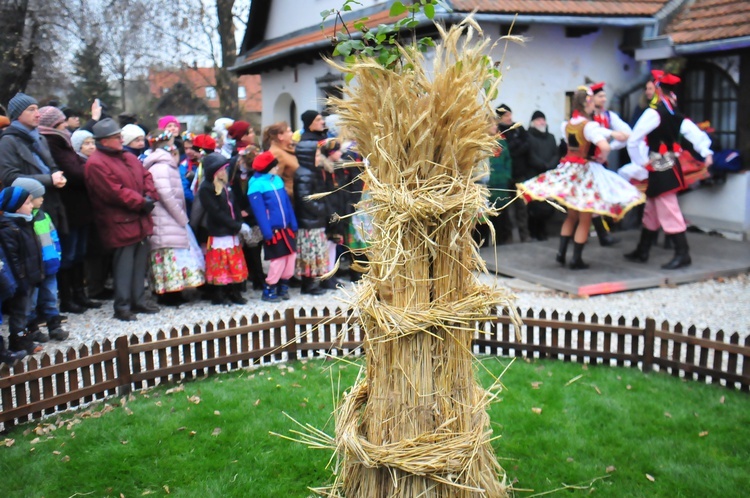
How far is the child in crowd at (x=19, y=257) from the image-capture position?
5957 mm

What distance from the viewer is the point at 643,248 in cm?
911

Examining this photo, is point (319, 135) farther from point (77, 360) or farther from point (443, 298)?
point (443, 298)

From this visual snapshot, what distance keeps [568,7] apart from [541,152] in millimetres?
2218

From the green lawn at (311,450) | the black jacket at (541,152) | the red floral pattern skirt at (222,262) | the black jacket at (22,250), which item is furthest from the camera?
the black jacket at (541,152)

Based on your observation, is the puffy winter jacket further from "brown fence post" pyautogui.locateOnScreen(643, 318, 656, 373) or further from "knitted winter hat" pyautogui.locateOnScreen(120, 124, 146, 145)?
"brown fence post" pyautogui.locateOnScreen(643, 318, 656, 373)

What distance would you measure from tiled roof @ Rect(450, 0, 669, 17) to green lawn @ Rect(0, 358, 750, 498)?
Result: 625 centimetres

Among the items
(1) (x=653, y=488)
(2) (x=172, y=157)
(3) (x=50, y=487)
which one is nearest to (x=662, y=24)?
(2) (x=172, y=157)

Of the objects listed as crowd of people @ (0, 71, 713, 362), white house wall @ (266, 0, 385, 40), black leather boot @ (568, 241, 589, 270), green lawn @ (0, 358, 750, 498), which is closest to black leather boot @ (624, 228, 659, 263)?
crowd of people @ (0, 71, 713, 362)

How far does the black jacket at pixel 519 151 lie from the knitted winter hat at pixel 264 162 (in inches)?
157

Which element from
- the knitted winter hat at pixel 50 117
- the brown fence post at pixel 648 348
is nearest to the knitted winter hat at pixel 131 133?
the knitted winter hat at pixel 50 117

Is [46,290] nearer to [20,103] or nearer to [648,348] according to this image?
[20,103]

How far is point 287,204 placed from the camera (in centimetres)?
779

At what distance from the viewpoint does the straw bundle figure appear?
114 inches

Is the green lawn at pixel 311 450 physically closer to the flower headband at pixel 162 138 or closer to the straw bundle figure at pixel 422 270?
the straw bundle figure at pixel 422 270
